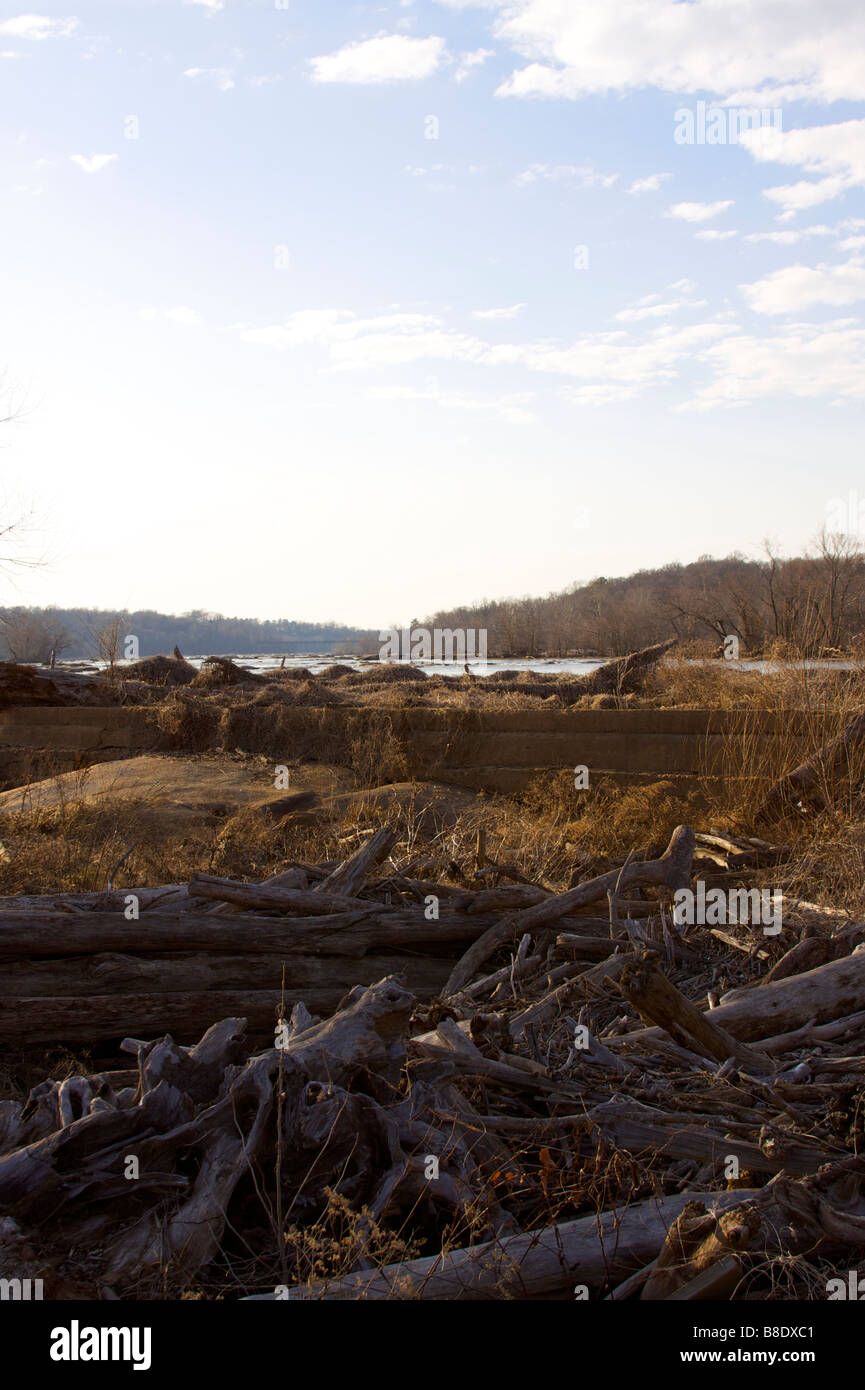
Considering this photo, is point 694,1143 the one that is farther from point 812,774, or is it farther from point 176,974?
point 812,774

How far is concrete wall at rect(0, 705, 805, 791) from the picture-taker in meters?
13.8

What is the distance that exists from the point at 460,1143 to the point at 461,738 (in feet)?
39.2

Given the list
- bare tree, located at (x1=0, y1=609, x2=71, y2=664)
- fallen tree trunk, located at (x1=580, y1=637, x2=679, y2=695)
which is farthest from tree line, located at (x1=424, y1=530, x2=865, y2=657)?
bare tree, located at (x1=0, y1=609, x2=71, y2=664)

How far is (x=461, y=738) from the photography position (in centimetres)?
1535

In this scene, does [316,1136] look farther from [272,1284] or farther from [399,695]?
A: [399,695]

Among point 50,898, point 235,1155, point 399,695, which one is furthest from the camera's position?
point 399,695

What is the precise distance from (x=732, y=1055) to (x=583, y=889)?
198 cm

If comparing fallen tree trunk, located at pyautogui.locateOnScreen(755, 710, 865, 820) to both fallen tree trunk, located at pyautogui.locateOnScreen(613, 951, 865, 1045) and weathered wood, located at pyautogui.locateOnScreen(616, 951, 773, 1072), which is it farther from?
weathered wood, located at pyautogui.locateOnScreen(616, 951, 773, 1072)

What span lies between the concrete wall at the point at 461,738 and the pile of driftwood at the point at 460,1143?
25.2ft

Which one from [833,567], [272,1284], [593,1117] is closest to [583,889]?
[593,1117]

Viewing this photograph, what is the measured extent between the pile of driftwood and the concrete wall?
7.69 metres

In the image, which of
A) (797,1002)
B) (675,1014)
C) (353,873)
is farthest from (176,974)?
(797,1002)

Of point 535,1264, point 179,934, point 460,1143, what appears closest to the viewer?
point 535,1264

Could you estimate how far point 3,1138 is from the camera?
356cm
